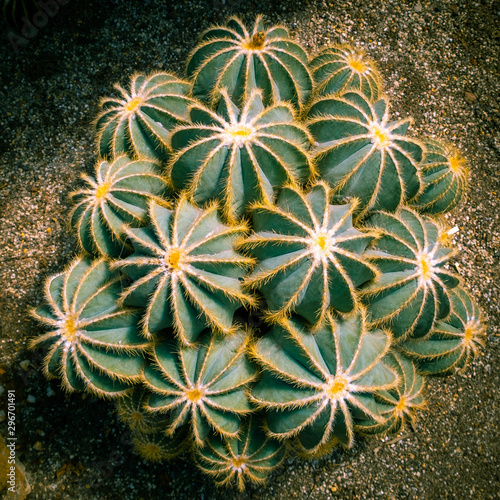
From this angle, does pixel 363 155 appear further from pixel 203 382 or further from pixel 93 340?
pixel 93 340

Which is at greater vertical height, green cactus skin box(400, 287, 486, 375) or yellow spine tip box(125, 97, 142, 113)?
yellow spine tip box(125, 97, 142, 113)

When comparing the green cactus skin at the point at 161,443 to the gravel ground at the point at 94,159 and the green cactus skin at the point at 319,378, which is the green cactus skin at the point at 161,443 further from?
the green cactus skin at the point at 319,378

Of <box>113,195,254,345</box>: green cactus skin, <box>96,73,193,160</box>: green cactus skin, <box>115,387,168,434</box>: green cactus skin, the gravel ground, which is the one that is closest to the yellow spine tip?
<box>96,73,193,160</box>: green cactus skin

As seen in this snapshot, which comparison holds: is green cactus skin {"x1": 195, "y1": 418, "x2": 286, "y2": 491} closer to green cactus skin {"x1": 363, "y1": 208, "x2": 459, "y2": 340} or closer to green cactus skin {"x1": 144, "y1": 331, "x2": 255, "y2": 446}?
green cactus skin {"x1": 144, "y1": 331, "x2": 255, "y2": 446}

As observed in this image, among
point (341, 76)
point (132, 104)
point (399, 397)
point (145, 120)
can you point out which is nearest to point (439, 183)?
point (341, 76)

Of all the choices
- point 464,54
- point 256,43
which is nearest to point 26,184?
point 256,43

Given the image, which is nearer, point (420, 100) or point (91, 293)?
point (91, 293)

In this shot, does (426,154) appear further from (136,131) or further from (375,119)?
(136,131)
